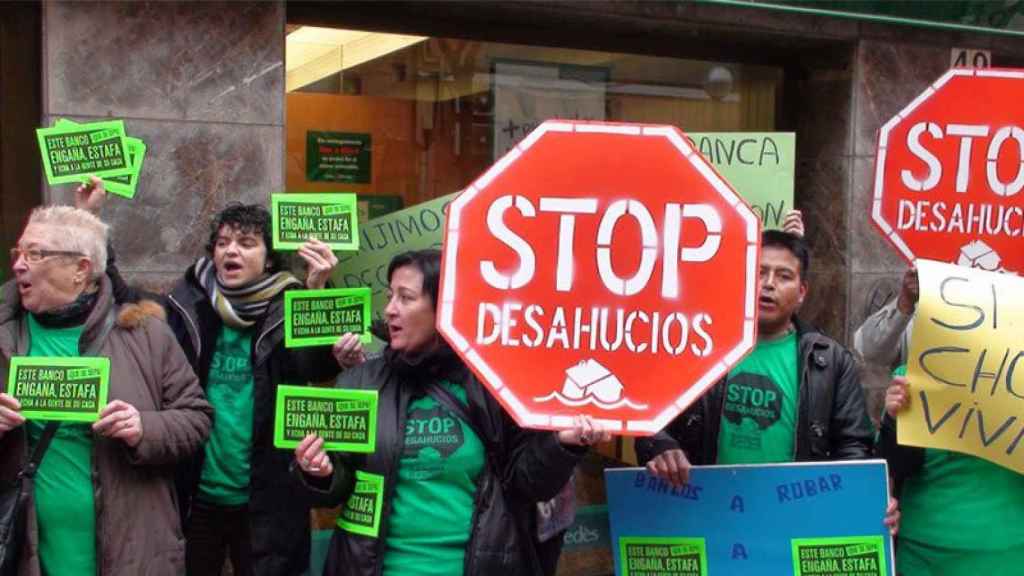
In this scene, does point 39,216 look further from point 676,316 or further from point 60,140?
point 676,316

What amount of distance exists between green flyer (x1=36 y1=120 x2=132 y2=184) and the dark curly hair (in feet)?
1.13

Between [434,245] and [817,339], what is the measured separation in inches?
67.2

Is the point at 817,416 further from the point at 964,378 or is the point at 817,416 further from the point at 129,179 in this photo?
the point at 129,179

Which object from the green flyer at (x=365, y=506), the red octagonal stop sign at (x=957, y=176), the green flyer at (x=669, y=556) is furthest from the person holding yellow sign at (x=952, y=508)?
the green flyer at (x=365, y=506)

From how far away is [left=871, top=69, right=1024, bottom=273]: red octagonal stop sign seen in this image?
446 cm

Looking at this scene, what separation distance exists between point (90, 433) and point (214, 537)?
883 millimetres

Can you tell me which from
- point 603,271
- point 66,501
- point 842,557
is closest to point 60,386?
point 66,501

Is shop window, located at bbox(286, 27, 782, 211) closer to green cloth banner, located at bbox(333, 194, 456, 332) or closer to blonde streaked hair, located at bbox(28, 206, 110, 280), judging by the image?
green cloth banner, located at bbox(333, 194, 456, 332)

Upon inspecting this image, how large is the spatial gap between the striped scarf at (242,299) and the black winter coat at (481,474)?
2.38 ft

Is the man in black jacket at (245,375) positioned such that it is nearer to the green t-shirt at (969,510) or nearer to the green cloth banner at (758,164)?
the green cloth banner at (758,164)

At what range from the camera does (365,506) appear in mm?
3631

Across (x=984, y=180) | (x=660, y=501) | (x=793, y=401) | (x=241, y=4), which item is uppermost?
(x=241, y=4)

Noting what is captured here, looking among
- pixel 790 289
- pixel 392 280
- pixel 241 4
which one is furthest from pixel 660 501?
pixel 241 4

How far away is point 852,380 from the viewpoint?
4156mm
